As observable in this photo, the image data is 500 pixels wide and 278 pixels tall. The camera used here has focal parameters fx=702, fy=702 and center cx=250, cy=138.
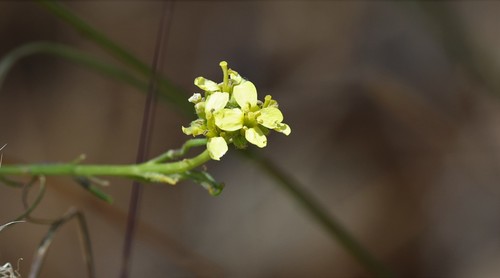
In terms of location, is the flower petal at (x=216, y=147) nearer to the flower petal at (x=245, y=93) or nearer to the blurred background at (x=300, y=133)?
the flower petal at (x=245, y=93)

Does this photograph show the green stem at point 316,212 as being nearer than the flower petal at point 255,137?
No

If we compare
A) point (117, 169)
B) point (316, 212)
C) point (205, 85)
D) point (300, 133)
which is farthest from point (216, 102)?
point (300, 133)

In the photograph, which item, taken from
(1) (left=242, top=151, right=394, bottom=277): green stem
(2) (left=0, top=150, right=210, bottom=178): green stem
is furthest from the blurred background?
(2) (left=0, top=150, right=210, bottom=178): green stem

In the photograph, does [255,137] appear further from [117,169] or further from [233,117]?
[117,169]

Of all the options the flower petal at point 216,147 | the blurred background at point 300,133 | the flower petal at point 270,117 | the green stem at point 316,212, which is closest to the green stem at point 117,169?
the flower petal at point 216,147

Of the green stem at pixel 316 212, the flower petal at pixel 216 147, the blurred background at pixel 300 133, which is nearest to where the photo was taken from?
the flower petal at pixel 216 147

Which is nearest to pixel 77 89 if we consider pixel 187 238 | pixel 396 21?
pixel 187 238
